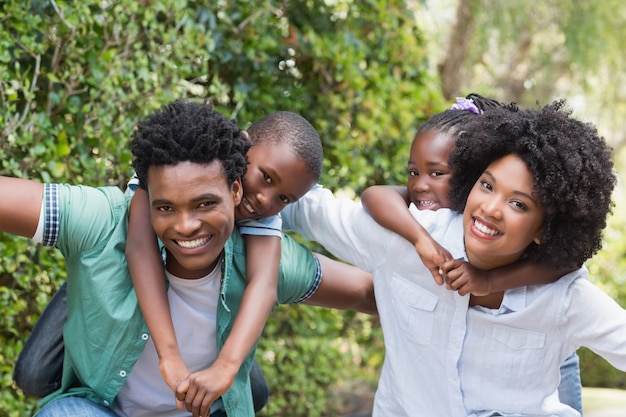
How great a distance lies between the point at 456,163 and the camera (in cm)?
258

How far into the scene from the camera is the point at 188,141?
2.26 m

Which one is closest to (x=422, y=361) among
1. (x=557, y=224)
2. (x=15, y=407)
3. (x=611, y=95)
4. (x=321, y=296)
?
(x=321, y=296)

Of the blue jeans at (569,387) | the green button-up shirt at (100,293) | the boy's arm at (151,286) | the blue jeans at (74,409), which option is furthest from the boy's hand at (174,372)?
the blue jeans at (569,387)

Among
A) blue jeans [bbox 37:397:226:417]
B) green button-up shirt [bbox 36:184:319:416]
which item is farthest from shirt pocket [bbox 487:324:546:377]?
blue jeans [bbox 37:397:226:417]

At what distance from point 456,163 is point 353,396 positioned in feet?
10.8

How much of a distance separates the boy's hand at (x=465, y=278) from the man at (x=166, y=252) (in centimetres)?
64

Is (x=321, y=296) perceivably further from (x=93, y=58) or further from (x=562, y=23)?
(x=562, y=23)

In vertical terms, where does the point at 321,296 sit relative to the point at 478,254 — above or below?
below

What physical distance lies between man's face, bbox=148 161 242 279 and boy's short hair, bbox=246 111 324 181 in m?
0.34

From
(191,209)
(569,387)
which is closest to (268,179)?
(191,209)

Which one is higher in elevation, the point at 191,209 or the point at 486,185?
the point at 486,185

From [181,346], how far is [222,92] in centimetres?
156

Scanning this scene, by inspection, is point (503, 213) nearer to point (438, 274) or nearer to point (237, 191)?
point (438, 274)

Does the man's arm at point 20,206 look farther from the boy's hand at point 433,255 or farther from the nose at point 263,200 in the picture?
the boy's hand at point 433,255
